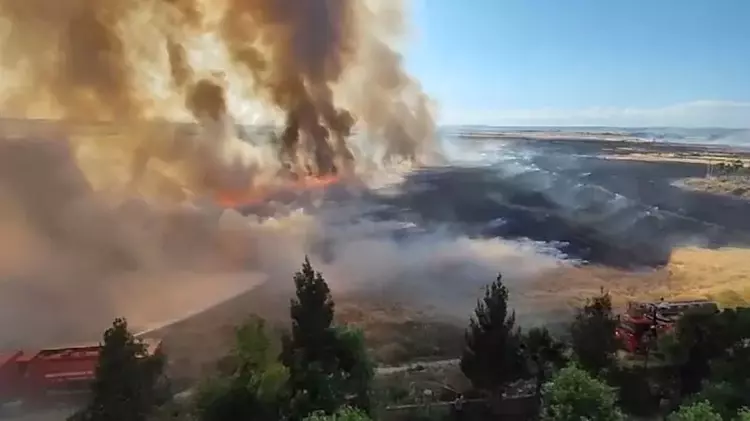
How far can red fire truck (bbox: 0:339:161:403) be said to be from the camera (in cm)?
438

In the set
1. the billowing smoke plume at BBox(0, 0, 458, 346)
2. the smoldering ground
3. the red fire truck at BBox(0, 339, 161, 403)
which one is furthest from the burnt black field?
the red fire truck at BBox(0, 339, 161, 403)

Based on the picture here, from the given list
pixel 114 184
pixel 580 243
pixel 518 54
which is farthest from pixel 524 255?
pixel 114 184

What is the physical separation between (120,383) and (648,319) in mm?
4160

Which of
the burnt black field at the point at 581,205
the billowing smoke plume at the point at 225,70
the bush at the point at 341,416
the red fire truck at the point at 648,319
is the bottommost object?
the bush at the point at 341,416

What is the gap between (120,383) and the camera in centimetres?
412

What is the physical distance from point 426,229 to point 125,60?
2.56 metres

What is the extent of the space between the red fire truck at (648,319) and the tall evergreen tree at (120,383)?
3.66 metres

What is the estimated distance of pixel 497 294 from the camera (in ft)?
16.2

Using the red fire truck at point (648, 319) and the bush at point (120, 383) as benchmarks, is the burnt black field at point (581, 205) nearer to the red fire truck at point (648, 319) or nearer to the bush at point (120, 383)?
the red fire truck at point (648, 319)

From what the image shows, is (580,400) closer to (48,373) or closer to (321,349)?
(321,349)

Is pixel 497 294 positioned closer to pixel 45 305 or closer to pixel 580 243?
pixel 580 243

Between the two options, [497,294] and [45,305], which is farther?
[497,294]

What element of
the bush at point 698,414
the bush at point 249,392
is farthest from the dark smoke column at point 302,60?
the bush at point 698,414

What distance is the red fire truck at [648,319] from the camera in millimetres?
5281
